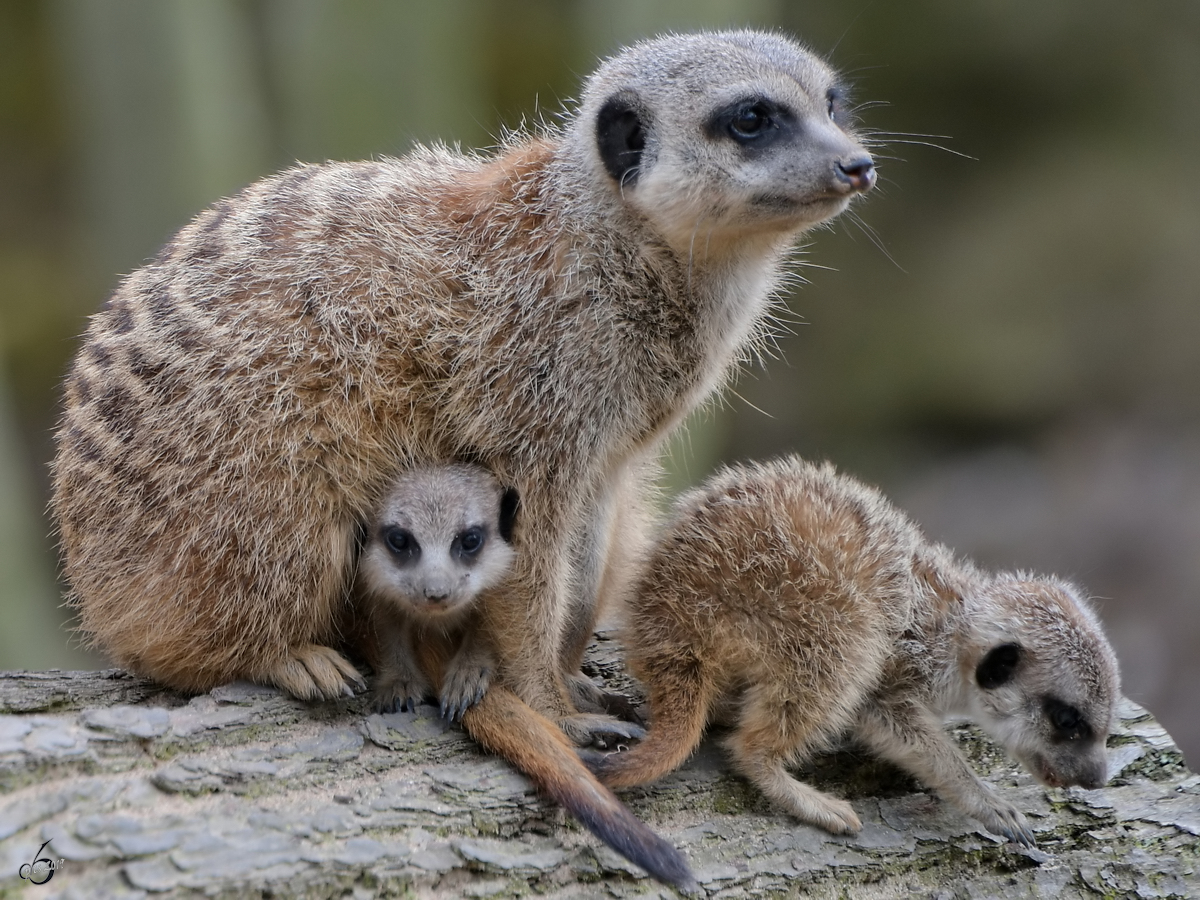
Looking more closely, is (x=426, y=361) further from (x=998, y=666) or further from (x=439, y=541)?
(x=998, y=666)

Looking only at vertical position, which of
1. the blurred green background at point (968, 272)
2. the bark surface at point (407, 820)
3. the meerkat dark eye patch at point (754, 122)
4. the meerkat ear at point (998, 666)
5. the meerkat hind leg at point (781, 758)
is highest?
the blurred green background at point (968, 272)

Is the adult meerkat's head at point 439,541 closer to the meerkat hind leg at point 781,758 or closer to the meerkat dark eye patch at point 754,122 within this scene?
the meerkat hind leg at point 781,758

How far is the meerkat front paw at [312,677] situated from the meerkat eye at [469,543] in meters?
0.46

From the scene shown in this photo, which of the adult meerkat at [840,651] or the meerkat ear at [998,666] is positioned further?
the meerkat ear at [998,666]

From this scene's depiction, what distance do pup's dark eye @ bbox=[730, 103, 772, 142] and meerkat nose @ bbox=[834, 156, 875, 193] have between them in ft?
0.92

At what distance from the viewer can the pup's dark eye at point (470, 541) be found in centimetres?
347

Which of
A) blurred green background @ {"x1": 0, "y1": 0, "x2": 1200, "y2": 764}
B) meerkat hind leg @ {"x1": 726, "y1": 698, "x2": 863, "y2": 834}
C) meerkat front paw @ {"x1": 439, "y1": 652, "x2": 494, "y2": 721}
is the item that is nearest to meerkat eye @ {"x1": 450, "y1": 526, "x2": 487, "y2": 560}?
meerkat front paw @ {"x1": 439, "y1": 652, "x2": 494, "y2": 721}

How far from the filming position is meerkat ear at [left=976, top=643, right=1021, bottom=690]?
3.70 meters

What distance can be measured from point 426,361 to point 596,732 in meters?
1.19

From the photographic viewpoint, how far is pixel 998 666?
12.2 ft

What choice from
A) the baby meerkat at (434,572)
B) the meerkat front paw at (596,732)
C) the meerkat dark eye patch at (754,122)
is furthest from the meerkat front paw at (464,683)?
the meerkat dark eye patch at (754,122)

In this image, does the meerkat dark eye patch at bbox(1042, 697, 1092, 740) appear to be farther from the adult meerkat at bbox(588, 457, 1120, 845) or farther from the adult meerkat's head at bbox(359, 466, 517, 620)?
the adult meerkat's head at bbox(359, 466, 517, 620)

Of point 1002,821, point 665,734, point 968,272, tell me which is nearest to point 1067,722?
point 1002,821

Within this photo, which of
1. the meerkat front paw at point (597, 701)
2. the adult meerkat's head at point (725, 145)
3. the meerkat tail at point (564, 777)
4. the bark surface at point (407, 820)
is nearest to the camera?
the bark surface at point (407, 820)
